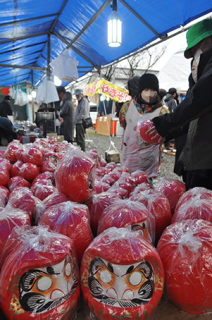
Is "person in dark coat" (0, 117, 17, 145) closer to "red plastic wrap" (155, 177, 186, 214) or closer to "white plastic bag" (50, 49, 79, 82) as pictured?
"white plastic bag" (50, 49, 79, 82)

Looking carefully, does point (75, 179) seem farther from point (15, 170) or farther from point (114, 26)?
point (114, 26)

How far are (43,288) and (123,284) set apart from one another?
0.80 feet

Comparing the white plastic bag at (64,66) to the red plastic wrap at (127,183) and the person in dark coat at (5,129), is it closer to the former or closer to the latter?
the person in dark coat at (5,129)

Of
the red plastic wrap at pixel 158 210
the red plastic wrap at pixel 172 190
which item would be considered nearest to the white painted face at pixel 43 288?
the red plastic wrap at pixel 158 210

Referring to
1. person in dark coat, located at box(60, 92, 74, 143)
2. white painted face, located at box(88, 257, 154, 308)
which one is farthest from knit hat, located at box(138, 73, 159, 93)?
person in dark coat, located at box(60, 92, 74, 143)

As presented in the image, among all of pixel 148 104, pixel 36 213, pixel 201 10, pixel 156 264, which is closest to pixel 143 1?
pixel 201 10

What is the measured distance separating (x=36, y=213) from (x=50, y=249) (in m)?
0.55

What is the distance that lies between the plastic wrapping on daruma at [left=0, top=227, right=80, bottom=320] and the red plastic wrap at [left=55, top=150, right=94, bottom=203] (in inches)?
20.5

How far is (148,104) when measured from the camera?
9.24 ft

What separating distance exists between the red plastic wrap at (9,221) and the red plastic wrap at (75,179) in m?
0.31

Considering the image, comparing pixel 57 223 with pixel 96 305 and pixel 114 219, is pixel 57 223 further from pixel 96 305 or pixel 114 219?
pixel 96 305

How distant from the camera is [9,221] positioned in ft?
2.97

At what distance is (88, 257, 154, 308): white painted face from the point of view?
662 millimetres

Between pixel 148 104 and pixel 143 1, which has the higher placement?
pixel 143 1
